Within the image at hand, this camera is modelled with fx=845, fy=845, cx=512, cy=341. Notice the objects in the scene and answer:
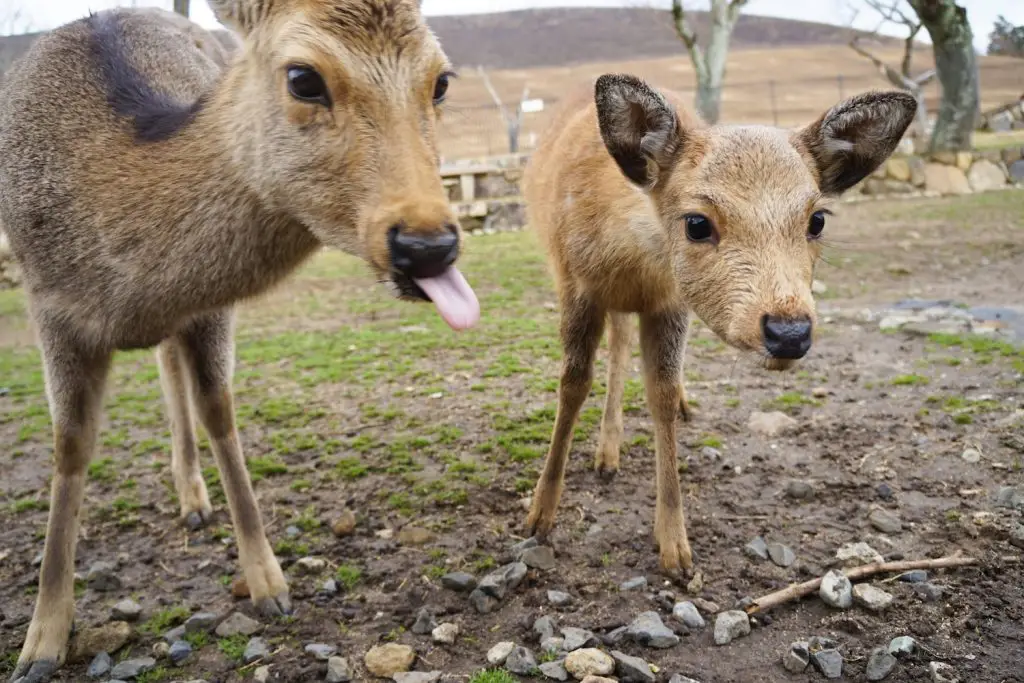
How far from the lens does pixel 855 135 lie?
3213 millimetres

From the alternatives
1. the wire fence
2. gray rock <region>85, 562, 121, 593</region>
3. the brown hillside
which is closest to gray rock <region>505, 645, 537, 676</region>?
gray rock <region>85, 562, 121, 593</region>

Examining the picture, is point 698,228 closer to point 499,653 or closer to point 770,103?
point 499,653

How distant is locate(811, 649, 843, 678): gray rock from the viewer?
283cm

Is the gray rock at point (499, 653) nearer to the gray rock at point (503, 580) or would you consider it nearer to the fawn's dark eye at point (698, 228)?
the gray rock at point (503, 580)

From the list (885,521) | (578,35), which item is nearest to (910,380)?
(885,521)

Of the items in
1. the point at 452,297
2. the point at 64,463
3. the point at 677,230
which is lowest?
the point at 64,463

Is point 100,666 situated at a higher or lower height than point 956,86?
lower

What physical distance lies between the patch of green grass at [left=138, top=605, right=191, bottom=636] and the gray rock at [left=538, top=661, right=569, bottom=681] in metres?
1.56

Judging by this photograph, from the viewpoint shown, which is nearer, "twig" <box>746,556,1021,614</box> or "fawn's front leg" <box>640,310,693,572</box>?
"twig" <box>746,556,1021,614</box>

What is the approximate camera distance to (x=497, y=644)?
10.2ft

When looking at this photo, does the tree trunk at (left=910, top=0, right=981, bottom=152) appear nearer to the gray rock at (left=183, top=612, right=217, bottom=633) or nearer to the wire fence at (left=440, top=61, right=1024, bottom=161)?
the wire fence at (left=440, top=61, right=1024, bottom=161)

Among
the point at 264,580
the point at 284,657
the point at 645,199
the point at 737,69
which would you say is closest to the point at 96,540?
the point at 264,580

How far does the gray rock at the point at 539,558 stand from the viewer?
3.66m

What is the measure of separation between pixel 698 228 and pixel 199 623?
247cm
